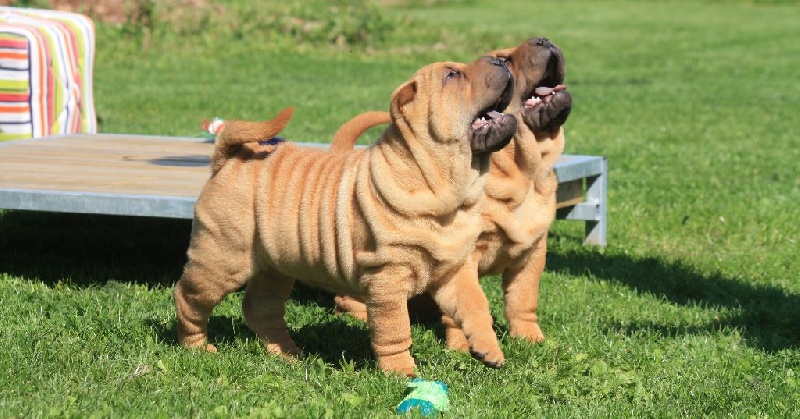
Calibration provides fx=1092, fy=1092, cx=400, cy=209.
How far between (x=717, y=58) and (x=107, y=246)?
1715 centimetres

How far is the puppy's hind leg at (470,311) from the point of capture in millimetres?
4332

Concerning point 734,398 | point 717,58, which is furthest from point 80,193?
point 717,58

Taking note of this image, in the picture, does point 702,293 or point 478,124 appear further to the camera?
point 702,293

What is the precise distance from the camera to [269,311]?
16.4 feet

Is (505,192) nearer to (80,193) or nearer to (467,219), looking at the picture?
(467,219)

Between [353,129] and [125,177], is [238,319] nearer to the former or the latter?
[353,129]

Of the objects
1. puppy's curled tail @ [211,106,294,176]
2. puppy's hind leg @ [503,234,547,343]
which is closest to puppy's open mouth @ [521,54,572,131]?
puppy's hind leg @ [503,234,547,343]

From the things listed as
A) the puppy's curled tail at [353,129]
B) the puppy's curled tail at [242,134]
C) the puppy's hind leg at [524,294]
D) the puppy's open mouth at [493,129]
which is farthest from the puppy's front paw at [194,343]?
the puppy's open mouth at [493,129]

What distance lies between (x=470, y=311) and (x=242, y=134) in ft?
3.92

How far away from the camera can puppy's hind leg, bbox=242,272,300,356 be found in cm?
497

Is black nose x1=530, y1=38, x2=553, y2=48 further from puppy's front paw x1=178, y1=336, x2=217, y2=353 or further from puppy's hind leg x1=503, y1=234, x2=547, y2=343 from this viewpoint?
puppy's front paw x1=178, y1=336, x2=217, y2=353

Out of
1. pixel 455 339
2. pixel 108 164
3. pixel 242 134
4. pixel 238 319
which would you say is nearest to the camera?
pixel 242 134

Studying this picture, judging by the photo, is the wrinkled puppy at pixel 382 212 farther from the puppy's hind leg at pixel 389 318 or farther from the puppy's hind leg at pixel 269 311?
the puppy's hind leg at pixel 269 311

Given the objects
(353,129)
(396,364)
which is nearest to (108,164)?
(353,129)
